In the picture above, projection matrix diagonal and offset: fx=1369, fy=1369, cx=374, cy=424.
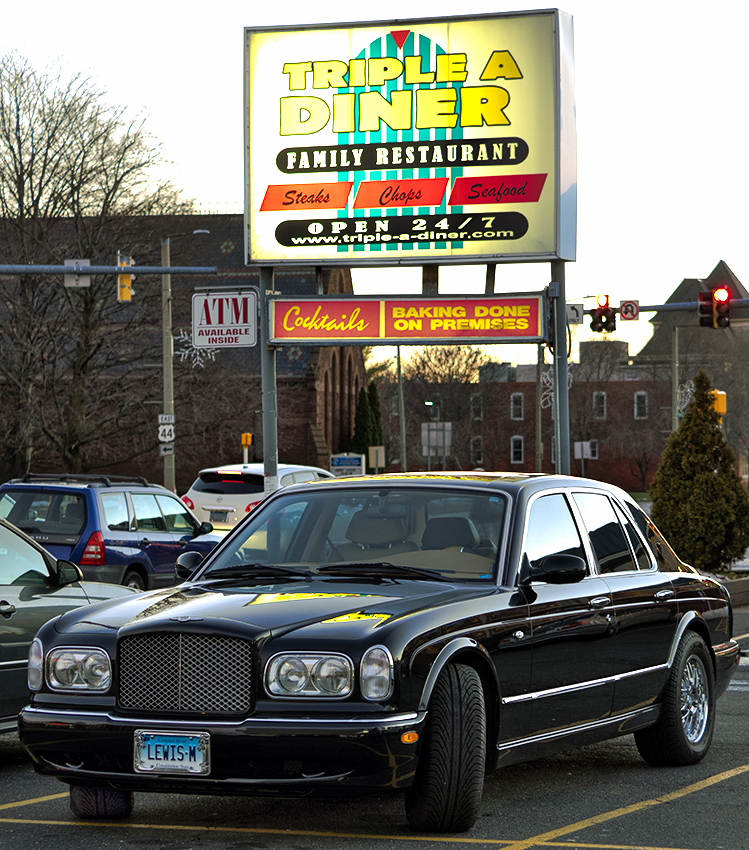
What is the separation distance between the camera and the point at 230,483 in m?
Result: 24.0

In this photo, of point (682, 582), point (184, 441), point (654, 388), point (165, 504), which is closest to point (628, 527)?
point (682, 582)

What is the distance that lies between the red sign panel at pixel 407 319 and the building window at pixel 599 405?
72.4 metres

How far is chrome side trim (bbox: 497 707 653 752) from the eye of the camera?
20.4 ft

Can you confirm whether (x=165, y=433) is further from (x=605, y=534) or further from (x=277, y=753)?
(x=277, y=753)

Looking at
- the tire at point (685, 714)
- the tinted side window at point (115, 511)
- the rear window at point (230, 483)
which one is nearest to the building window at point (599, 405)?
the rear window at point (230, 483)

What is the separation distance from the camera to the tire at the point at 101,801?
20.3 ft

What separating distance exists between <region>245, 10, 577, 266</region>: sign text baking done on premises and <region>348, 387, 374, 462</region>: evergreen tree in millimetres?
53982

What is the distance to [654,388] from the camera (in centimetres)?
9325

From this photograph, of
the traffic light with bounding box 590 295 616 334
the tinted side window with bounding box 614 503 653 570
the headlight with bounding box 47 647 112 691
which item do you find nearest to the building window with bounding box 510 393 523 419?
the traffic light with bounding box 590 295 616 334

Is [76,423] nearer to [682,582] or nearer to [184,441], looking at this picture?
[184,441]

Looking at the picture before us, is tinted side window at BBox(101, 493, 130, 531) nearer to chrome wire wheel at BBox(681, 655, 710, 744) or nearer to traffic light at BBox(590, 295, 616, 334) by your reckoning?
chrome wire wheel at BBox(681, 655, 710, 744)

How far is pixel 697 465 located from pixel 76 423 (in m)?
24.9

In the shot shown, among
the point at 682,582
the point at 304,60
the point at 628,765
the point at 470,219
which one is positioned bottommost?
the point at 628,765

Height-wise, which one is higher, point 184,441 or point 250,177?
point 250,177
